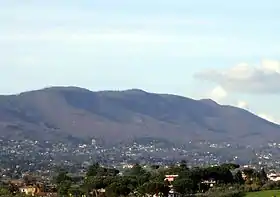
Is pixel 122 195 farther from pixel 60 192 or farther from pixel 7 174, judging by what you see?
pixel 7 174

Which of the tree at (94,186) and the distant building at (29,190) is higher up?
the tree at (94,186)

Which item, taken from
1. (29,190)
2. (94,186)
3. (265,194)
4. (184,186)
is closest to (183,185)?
(184,186)

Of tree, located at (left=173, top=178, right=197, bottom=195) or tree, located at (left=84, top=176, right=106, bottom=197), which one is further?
tree, located at (left=84, top=176, right=106, bottom=197)

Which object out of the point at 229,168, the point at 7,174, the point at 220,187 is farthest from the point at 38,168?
the point at 220,187

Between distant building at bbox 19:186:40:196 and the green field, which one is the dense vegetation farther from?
distant building at bbox 19:186:40:196

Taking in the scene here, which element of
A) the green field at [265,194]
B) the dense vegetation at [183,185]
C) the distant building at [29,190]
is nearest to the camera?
the green field at [265,194]

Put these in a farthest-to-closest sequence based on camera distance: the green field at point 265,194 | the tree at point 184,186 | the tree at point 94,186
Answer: the tree at point 94,186
the tree at point 184,186
the green field at point 265,194

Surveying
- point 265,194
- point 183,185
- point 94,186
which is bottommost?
point 265,194

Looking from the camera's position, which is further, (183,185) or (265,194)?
(183,185)

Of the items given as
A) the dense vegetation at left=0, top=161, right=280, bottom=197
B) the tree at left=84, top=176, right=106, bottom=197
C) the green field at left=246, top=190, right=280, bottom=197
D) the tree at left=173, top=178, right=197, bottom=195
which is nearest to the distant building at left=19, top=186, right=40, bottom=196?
the dense vegetation at left=0, top=161, right=280, bottom=197

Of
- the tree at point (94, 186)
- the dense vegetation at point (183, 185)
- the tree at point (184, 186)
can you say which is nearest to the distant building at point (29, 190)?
the dense vegetation at point (183, 185)

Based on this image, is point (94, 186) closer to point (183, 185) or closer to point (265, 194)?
point (183, 185)

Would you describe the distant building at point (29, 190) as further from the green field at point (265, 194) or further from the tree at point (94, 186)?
the green field at point (265, 194)

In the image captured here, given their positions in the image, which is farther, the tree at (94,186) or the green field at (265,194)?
the tree at (94,186)
